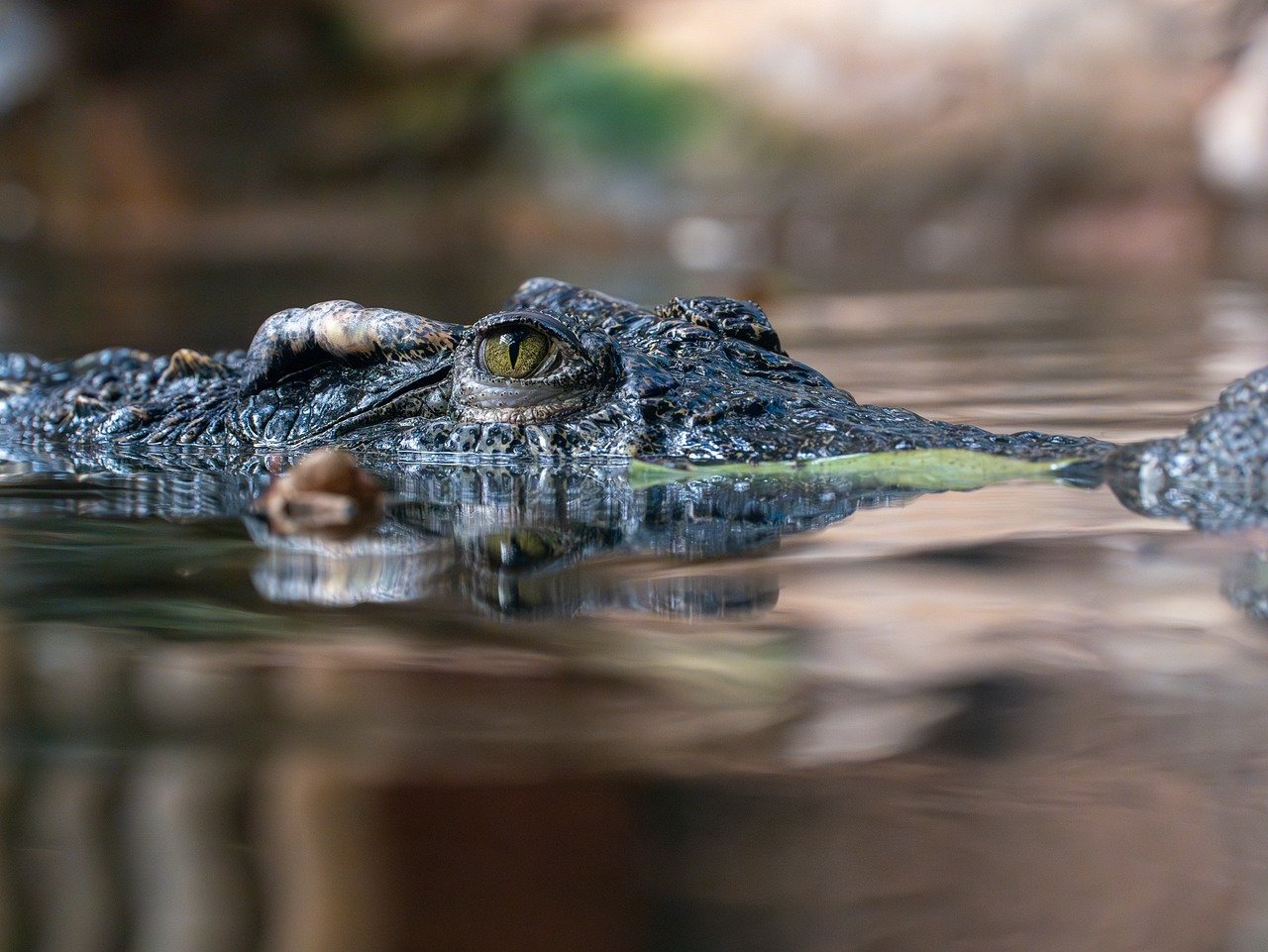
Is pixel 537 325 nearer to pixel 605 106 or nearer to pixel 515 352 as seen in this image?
pixel 515 352

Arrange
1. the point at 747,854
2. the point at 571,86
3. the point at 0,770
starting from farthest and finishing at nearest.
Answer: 1. the point at 571,86
2. the point at 0,770
3. the point at 747,854

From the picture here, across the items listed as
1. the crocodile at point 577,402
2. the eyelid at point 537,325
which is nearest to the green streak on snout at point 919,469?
the crocodile at point 577,402

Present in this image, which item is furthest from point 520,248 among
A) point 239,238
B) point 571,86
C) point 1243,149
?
point 1243,149

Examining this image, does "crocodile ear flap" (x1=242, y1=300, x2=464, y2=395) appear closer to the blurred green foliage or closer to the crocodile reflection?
the crocodile reflection

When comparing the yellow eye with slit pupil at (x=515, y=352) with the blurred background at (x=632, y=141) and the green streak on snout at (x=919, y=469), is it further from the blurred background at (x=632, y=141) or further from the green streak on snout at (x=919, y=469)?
the blurred background at (x=632, y=141)

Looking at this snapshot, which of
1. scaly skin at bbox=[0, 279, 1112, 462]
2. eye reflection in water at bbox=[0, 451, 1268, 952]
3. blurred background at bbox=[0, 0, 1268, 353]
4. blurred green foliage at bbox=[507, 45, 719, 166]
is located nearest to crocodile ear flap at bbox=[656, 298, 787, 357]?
scaly skin at bbox=[0, 279, 1112, 462]

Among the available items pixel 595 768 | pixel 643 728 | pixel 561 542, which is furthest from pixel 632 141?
pixel 595 768

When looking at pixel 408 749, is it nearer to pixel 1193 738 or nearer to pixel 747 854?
pixel 747 854
